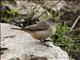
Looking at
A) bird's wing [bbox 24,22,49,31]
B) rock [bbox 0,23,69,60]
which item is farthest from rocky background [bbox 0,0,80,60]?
bird's wing [bbox 24,22,49,31]

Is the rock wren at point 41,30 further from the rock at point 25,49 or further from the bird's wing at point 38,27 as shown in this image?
the rock at point 25,49

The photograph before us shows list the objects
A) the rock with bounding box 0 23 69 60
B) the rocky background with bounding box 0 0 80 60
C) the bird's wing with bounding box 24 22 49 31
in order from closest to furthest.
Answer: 1. the rock with bounding box 0 23 69 60
2. the bird's wing with bounding box 24 22 49 31
3. the rocky background with bounding box 0 0 80 60

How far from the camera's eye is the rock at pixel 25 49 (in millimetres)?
5402

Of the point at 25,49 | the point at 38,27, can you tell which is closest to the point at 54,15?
the point at 38,27

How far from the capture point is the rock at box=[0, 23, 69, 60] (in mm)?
5402

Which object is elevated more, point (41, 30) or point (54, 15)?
point (41, 30)

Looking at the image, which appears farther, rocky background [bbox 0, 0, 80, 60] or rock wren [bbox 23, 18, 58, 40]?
rocky background [bbox 0, 0, 80, 60]

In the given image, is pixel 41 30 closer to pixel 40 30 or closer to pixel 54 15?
pixel 40 30

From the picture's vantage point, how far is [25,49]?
5625 millimetres

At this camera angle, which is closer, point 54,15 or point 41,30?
point 41,30

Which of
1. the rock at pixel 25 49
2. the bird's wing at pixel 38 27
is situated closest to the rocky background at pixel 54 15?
the rock at pixel 25 49

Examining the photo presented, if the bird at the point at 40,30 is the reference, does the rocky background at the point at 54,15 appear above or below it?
below

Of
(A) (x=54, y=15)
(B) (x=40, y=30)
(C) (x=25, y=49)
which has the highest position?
(B) (x=40, y=30)

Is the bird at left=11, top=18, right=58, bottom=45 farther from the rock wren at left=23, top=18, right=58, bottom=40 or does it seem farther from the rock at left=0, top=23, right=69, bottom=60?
the rock at left=0, top=23, right=69, bottom=60
